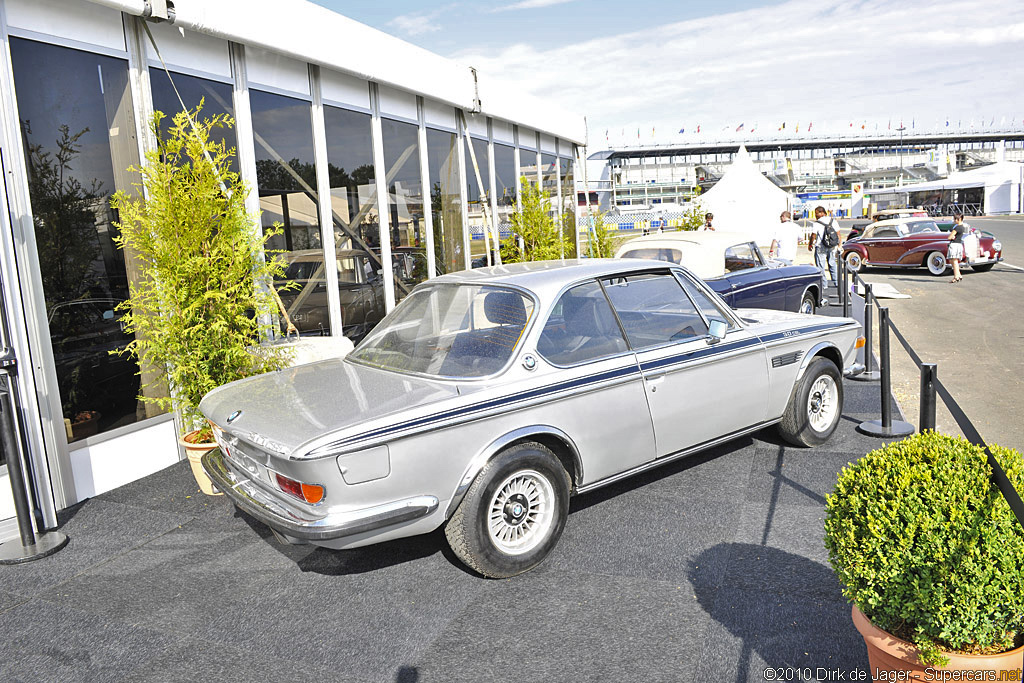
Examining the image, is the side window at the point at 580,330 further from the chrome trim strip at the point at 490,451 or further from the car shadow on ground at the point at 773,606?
the car shadow on ground at the point at 773,606

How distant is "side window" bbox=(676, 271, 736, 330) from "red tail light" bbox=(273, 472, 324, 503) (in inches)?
111

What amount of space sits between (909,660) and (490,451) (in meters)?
1.98

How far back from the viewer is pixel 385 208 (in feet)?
29.3

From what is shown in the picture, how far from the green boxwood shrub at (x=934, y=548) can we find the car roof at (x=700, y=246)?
7217 mm

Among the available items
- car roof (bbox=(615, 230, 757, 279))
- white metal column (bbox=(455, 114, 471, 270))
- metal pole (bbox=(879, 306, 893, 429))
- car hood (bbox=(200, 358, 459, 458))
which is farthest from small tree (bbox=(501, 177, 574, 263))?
car hood (bbox=(200, 358, 459, 458))

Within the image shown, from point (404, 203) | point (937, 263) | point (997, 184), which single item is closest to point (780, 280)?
point (404, 203)

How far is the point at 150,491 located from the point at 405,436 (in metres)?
3.21

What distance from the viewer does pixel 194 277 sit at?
5340 millimetres

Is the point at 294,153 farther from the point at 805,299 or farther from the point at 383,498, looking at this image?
the point at 805,299

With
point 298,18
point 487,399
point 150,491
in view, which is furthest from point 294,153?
point 487,399

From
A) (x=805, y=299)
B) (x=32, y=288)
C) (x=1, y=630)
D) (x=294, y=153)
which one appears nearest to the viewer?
(x=1, y=630)

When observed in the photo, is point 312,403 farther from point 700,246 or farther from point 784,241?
point 784,241

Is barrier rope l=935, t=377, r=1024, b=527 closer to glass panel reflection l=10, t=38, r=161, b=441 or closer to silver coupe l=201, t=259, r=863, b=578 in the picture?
silver coupe l=201, t=259, r=863, b=578

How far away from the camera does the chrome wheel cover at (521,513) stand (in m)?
3.86
